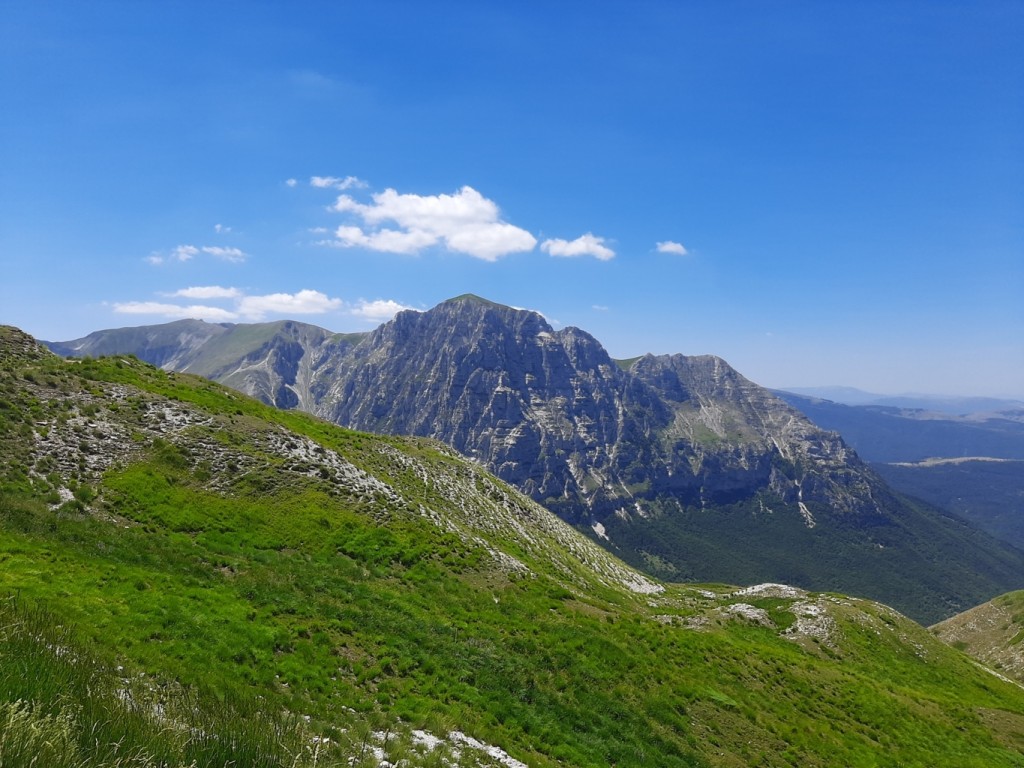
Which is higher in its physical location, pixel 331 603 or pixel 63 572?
pixel 63 572

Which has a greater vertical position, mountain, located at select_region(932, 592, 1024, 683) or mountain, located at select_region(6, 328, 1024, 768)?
mountain, located at select_region(6, 328, 1024, 768)

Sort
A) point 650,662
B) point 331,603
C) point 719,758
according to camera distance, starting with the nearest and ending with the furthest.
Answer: point 719,758 → point 331,603 → point 650,662

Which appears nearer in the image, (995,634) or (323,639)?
(323,639)

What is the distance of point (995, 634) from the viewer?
10762cm

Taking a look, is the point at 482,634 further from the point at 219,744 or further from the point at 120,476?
the point at 120,476

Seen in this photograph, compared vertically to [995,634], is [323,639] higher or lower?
higher

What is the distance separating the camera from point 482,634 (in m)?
28.6

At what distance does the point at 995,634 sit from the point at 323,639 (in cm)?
14764

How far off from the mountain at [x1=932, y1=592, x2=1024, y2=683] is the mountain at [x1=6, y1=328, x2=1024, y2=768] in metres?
Answer: 49.6

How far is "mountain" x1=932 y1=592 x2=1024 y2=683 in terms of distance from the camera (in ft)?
295

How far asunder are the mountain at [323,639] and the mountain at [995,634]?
49578 millimetres

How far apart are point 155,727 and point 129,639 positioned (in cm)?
1392

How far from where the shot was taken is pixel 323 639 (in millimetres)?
22594

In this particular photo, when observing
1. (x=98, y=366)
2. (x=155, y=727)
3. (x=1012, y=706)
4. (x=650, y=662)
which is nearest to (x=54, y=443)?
(x=98, y=366)
